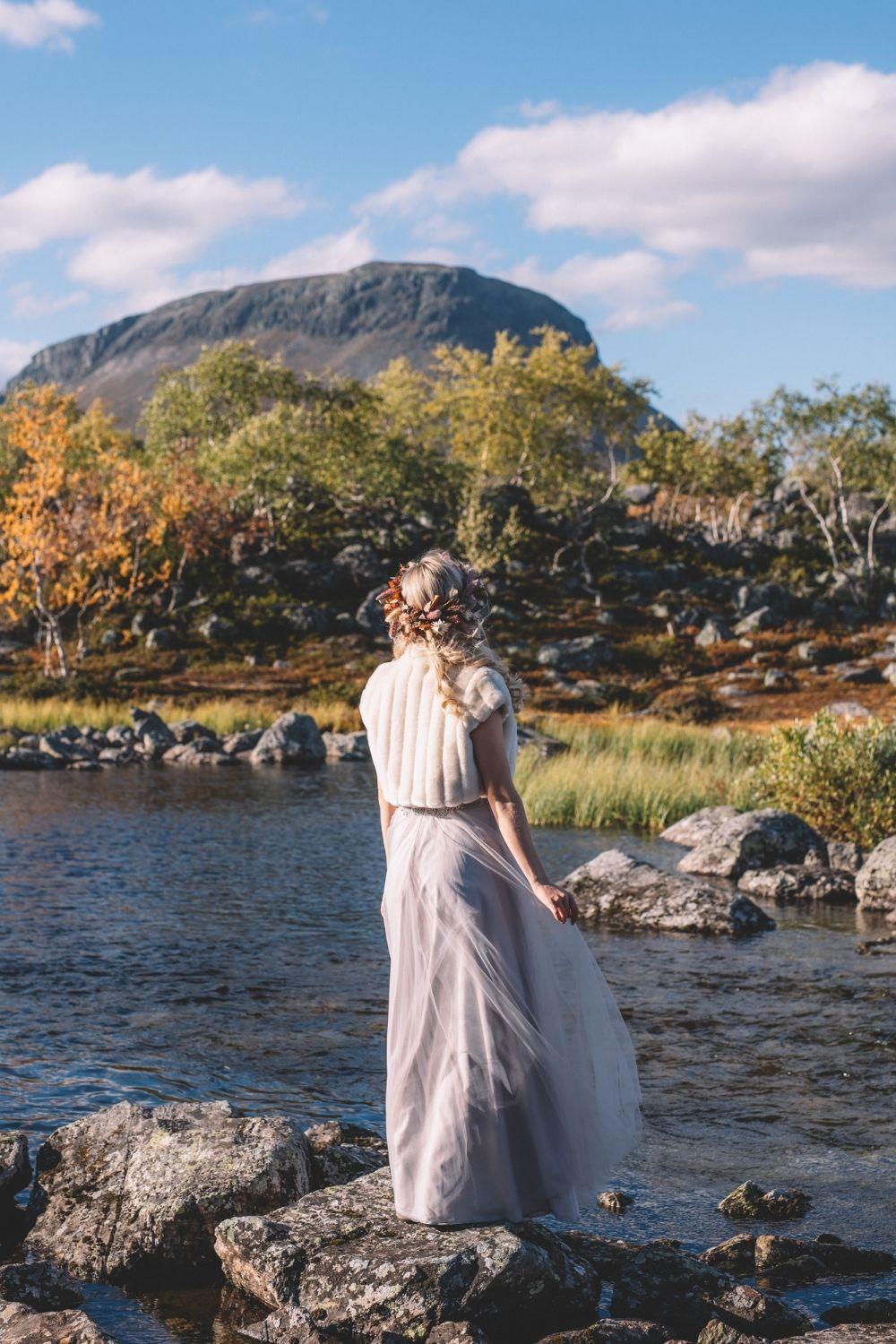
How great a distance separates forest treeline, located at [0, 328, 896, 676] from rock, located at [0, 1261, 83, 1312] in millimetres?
44815

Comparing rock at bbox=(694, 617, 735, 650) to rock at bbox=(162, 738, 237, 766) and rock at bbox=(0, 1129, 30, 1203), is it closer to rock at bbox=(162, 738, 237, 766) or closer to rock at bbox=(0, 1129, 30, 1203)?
rock at bbox=(162, 738, 237, 766)

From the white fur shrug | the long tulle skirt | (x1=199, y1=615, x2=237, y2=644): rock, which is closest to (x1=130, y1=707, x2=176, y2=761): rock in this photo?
(x1=199, y1=615, x2=237, y2=644): rock

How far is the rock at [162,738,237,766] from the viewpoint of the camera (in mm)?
30688

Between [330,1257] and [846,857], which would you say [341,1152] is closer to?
[330,1257]

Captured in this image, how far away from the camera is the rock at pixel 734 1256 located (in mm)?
5723

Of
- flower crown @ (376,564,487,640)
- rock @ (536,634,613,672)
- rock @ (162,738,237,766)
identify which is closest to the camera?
flower crown @ (376,564,487,640)

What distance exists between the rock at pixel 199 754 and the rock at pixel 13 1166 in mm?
24346

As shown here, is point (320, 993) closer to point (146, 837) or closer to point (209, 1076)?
point (209, 1076)

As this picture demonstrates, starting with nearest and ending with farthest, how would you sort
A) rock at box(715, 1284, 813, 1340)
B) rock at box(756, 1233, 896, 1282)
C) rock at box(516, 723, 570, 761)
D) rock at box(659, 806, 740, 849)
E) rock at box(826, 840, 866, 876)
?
rock at box(715, 1284, 813, 1340) < rock at box(756, 1233, 896, 1282) < rock at box(826, 840, 866, 876) < rock at box(659, 806, 740, 849) < rock at box(516, 723, 570, 761)

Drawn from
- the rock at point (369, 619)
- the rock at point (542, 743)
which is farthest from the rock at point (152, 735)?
the rock at point (369, 619)

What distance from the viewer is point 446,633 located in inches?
213

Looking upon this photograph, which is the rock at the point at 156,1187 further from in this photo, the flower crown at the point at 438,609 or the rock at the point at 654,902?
the rock at the point at 654,902

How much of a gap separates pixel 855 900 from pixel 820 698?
2803cm

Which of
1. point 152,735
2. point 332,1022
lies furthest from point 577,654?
point 332,1022
